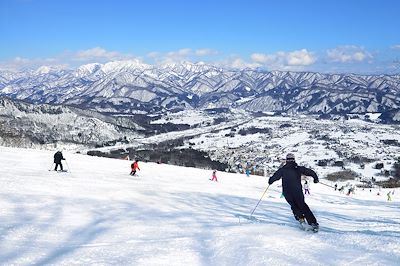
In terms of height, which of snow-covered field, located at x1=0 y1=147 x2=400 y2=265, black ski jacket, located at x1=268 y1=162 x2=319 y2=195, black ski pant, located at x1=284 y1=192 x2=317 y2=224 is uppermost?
black ski jacket, located at x1=268 y1=162 x2=319 y2=195

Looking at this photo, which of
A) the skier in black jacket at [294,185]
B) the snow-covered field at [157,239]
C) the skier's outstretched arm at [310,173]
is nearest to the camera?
the snow-covered field at [157,239]

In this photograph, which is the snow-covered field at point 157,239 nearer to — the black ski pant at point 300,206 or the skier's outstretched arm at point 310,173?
the black ski pant at point 300,206

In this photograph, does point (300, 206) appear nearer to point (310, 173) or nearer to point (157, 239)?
point (310, 173)

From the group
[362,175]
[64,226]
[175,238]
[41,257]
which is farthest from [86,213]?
[362,175]

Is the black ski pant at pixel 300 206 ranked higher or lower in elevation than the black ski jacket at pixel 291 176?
lower

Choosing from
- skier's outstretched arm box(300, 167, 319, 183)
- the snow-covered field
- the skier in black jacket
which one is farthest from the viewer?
the skier in black jacket

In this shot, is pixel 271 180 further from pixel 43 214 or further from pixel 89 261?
pixel 43 214

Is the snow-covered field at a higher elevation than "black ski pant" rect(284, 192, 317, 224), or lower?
lower

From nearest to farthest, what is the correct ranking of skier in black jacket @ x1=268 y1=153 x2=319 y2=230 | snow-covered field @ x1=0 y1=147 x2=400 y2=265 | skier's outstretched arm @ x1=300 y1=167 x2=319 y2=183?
snow-covered field @ x1=0 y1=147 x2=400 y2=265 < skier's outstretched arm @ x1=300 y1=167 x2=319 y2=183 < skier in black jacket @ x1=268 y1=153 x2=319 y2=230

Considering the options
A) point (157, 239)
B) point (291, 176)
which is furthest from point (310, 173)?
point (157, 239)

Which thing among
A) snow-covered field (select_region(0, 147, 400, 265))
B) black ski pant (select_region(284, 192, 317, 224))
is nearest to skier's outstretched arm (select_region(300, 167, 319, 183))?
black ski pant (select_region(284, 192, 317, 224))

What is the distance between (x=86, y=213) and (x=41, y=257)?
18.7 ft

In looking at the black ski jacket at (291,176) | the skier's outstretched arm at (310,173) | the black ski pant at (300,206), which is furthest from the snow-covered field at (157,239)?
the skier's outstretched arm at (310,173)

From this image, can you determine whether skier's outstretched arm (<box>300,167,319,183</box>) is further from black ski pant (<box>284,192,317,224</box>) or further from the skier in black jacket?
black ski pant (<box>284,192,317,224</box>)
